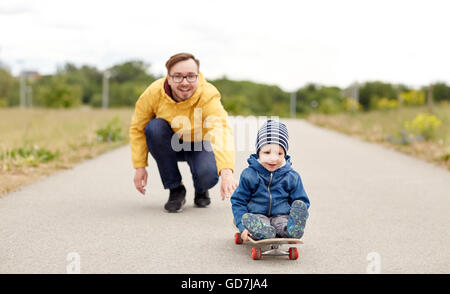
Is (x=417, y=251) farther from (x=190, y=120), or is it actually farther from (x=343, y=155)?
(x=343, y=155)

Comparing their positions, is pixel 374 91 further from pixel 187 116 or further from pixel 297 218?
pixel 297 218

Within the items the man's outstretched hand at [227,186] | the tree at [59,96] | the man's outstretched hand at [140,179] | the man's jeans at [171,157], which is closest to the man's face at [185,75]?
the man's jeans at [171,157]

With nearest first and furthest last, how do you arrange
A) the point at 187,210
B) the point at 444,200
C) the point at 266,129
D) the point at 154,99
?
1. the point at 266,129
2. the point at 154,99
3. the point at 187,210
4. the point at 444,200

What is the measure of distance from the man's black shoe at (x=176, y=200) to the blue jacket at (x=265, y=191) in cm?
146

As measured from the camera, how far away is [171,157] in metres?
5.20

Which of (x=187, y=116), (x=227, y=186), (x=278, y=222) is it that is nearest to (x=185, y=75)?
(x=187, y=116)

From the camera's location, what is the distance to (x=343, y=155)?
448 inches

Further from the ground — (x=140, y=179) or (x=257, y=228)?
(x=140, y=179)

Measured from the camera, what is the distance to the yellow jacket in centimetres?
468

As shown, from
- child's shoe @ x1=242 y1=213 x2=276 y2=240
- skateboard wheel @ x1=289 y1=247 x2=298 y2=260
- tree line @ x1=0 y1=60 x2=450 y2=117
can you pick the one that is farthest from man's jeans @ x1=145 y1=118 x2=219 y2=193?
tree line @ x1=0 y1=60 x2=450 y2=117

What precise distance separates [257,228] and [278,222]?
20cm

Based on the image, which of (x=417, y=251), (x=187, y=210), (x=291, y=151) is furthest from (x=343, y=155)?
(x=417, y=251)

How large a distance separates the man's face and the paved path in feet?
3.49
